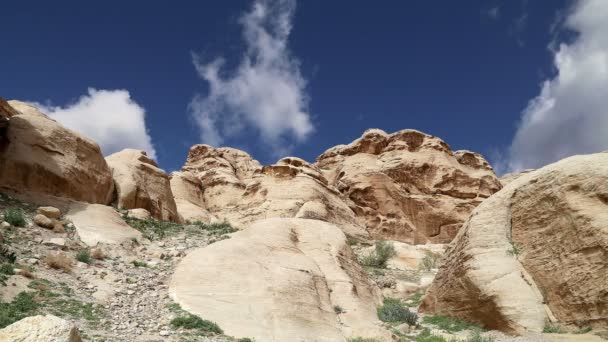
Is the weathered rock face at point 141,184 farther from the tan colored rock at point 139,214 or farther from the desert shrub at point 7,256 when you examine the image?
the desert shrub at point 7,256

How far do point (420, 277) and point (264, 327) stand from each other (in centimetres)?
1545

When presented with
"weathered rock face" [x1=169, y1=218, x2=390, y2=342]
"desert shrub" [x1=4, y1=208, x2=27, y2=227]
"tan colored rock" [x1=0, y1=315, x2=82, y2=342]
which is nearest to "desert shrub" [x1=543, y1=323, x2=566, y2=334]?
"weathered rock face" [x1=169, y1=218, x2=390, y2=342]

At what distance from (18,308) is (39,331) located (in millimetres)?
5721

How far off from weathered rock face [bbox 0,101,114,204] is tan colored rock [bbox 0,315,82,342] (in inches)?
607

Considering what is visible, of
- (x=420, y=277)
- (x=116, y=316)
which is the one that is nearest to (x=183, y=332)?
(x=116, y=316)

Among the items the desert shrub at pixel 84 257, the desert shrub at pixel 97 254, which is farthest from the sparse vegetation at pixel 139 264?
the desert shrub at pixel 84 257

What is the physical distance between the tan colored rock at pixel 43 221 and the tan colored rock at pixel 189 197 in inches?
870

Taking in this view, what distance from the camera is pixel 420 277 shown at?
2502 cm

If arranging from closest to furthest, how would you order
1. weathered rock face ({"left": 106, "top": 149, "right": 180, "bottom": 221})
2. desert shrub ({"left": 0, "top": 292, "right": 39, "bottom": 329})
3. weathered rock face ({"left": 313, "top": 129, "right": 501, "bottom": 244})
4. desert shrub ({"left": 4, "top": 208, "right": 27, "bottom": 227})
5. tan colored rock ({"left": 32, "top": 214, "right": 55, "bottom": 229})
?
desert shrub ({"left": 0, "top": 292, "right": 39, "bottom": 329}), desert shrub ({"left": 4, "top": 208, "right": 27, "bottom": 227}), tan colored rock ({"left": 32, "top": 214, "right": 55, "bottom": 229}), weathered rock face ({"left": 106, "top": 149, "right": 180, "bottom": 221}), weathered rock face ({"left": 313, "top": 129, "right": 501, "bottom": 244})

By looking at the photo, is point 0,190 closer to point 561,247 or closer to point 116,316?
point 116,316

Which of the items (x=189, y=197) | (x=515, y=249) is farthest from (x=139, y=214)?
(x=189, y=197)

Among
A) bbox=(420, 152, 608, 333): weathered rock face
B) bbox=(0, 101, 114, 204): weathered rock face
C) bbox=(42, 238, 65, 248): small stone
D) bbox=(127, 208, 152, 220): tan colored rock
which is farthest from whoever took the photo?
bbox=(127, 208, 152, 220): tan colored rock

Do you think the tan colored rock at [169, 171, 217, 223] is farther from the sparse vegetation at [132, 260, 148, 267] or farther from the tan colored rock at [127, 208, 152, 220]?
the sparse vegetation at [132, 260, 148, 267]

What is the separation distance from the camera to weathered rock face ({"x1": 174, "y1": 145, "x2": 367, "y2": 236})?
3962 centimetres
